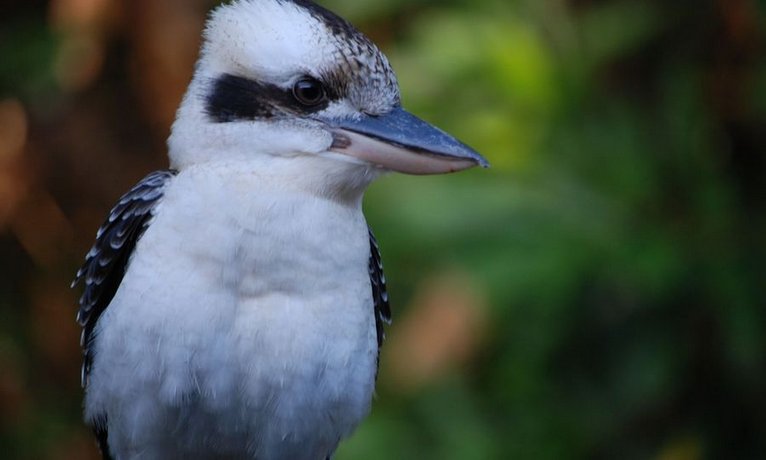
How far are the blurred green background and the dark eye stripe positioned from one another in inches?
51.5

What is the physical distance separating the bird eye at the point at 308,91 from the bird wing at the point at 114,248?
0.29 meters

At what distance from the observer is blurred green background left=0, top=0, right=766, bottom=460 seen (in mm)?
3645

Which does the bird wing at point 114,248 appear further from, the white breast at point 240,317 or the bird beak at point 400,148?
the bird beak at point 400,148

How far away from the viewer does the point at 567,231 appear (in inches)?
143

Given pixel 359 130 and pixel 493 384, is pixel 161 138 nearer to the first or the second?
pixel 493 384

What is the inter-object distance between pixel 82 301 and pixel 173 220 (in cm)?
35

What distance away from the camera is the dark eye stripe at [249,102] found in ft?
7.55

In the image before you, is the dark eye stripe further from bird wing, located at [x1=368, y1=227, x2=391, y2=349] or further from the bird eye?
bird wing, located at [x1=368, y1=227, x2=391, y2=349]

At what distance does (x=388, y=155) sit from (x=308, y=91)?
0.18 m

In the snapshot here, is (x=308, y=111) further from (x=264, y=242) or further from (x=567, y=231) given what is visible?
(x=567, y=231)

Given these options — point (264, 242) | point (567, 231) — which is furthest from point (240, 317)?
point (567, 231)

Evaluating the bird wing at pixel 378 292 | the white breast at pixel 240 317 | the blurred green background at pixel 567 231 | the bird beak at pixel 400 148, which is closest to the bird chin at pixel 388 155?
the bird beak at pixel 400 148

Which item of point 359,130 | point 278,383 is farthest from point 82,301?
point 359,130

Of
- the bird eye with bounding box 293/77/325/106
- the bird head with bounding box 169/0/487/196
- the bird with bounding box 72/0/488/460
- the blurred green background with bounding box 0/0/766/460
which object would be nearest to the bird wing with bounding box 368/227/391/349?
the bird with bounding box 72/0/488/460
